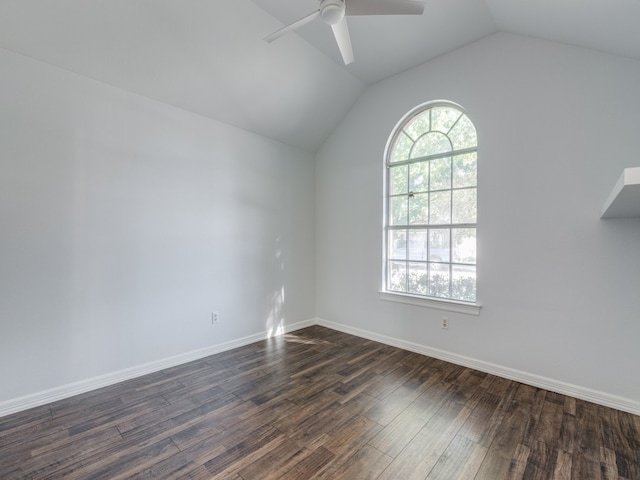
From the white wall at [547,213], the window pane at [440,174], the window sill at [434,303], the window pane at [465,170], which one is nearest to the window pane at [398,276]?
the window sill at [434,303]

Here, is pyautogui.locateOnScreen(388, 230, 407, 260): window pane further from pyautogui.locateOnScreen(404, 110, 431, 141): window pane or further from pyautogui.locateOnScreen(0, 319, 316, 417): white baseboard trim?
pyautogui.locateOnScreen(0, 319, 316, 417): white baseboard trim

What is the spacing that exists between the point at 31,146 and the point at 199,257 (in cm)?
160

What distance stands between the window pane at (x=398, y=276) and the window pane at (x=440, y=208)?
655mm

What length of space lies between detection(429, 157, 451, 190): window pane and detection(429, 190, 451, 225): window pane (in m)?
0.08

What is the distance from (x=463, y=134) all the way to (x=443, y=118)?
319mm

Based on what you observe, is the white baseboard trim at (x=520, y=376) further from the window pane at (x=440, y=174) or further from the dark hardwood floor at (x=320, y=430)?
the window pane at (x=440, y=174)

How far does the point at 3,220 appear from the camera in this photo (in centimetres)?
220

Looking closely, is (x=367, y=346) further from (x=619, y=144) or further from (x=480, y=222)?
(x=619, y=144)

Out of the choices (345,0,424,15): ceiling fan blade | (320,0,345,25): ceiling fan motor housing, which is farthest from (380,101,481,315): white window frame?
(320,0,345,25): ceiling fan motor housing

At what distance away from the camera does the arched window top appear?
3186mm

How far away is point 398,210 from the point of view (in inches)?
147

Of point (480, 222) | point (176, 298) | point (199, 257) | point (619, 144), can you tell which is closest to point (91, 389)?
point (176, 298)

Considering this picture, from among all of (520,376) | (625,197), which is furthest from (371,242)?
(625,197)

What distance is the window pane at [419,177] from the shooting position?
349 centimetres
